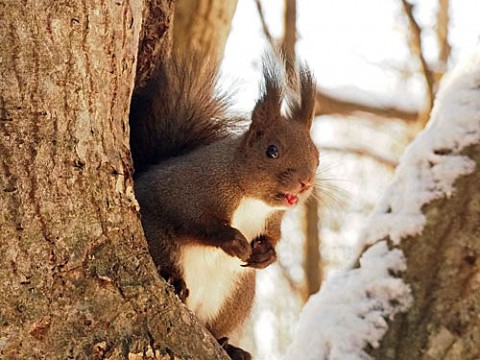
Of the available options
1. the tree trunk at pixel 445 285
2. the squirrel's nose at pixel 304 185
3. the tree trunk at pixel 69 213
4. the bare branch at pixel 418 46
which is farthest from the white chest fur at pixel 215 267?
the bare branch at pixel 418 46

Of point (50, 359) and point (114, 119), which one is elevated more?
Answer: point (114, 119)

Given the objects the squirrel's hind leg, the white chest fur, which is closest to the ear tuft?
the white chest fur

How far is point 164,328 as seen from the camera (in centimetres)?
125

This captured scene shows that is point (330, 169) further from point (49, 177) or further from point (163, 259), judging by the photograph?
point (49, 177)

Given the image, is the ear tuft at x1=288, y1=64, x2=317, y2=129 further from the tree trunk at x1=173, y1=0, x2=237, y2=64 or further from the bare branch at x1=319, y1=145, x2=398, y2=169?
the bare branch at x1=319, y1=145, x2=398, y2=169

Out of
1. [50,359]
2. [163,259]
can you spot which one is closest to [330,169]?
[163,259]

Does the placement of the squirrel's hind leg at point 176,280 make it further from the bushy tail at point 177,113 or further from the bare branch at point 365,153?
the bare branch at point 365,153

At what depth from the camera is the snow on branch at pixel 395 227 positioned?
110 centimetres

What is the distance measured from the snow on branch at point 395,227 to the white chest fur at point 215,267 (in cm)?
63

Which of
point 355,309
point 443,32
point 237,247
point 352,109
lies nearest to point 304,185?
point 237,247

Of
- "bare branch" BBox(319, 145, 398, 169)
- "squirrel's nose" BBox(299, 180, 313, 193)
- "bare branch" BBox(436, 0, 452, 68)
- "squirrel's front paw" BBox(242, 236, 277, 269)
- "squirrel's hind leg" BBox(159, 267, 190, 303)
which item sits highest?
"bare branch" BBox(436, 0, 452, 68)

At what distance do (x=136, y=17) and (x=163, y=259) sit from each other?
58 centimetres

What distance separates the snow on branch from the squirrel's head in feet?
1.98

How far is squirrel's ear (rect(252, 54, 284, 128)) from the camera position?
6.16 ft
